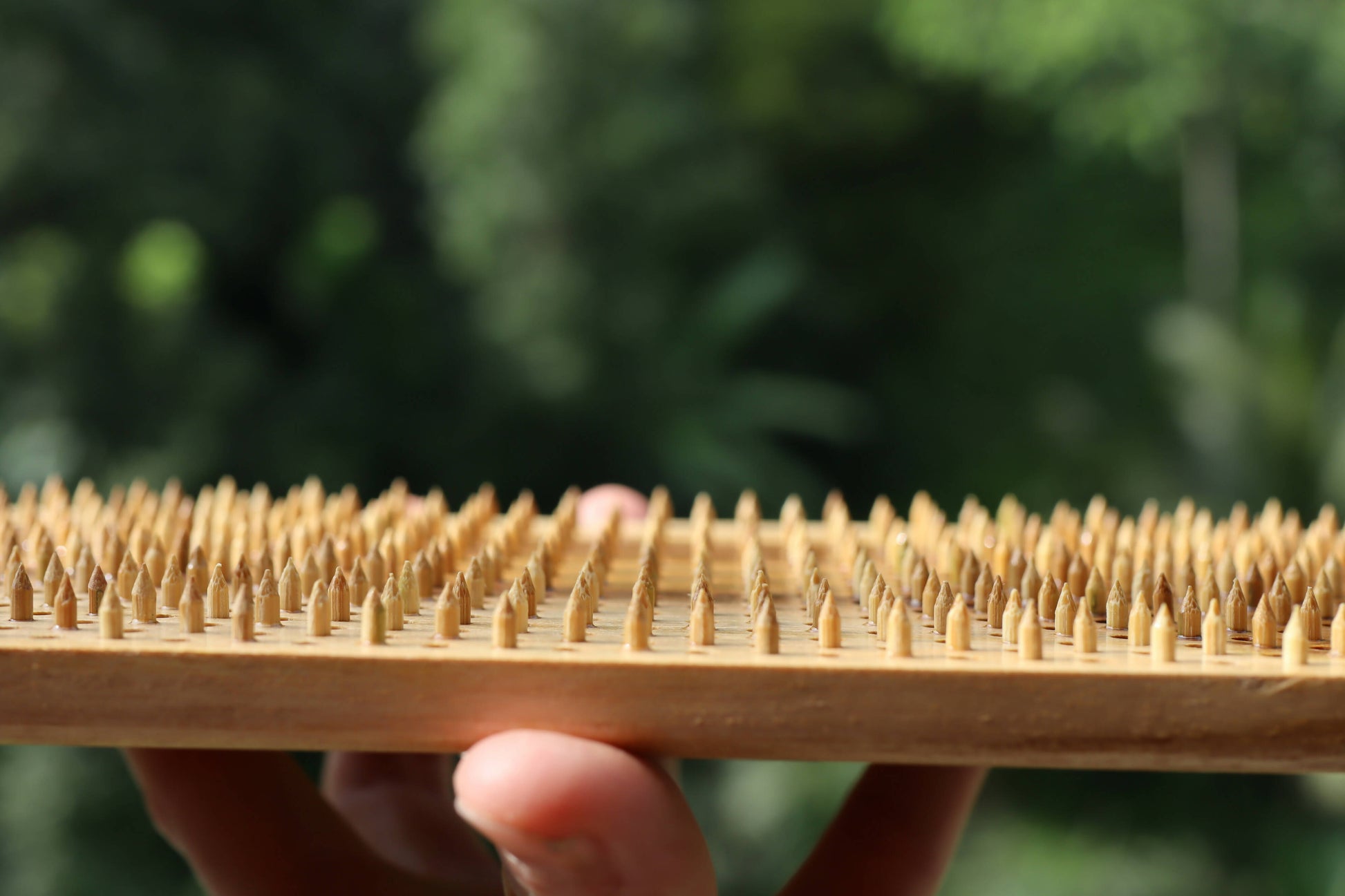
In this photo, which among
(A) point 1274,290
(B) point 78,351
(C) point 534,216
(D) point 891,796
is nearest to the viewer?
(D) point 891,796

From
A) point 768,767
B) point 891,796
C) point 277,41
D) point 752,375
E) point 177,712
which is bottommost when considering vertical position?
point 768,767

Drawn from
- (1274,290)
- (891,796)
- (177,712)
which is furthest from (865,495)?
(177,712)

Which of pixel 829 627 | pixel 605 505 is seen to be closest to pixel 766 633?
pixel 829 627

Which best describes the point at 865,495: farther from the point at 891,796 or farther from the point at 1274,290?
the point at 891,796

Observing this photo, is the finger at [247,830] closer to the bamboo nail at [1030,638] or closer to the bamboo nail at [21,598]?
the bamboo nail at [21,598]

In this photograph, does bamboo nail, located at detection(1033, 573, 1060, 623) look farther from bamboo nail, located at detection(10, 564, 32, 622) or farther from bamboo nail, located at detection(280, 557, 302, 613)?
bamboo nail, located at detection(10, 564, 32, 622)

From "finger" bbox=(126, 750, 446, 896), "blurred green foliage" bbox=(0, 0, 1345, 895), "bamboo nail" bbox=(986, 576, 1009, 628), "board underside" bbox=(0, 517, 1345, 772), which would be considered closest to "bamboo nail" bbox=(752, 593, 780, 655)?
"board underside" bbox=(0, 517, 1345, 772)
